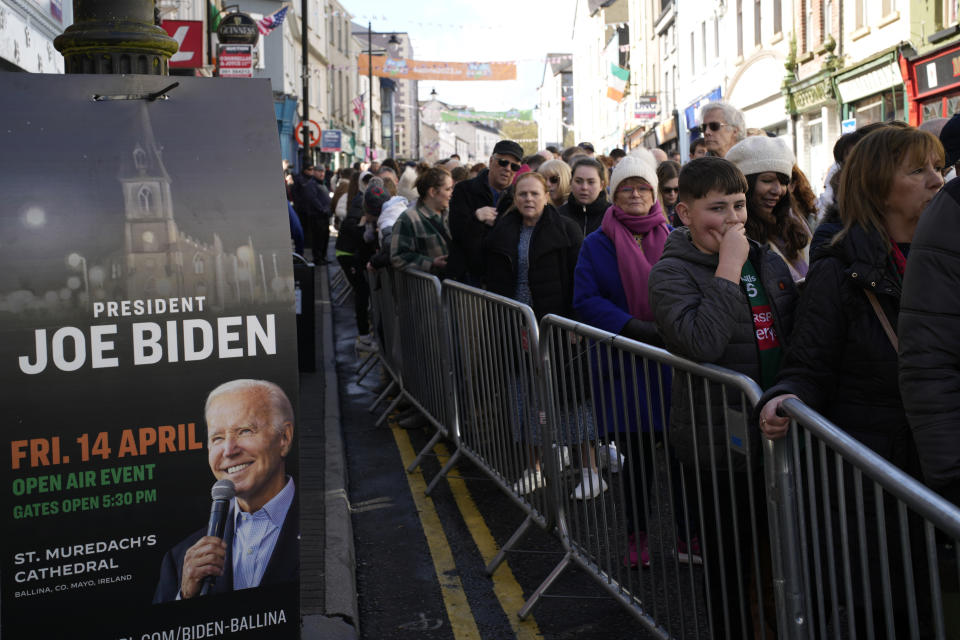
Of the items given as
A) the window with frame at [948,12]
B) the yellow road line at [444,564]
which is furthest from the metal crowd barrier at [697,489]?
the window with frame at [948,12]

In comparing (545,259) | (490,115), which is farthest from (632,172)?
(490,115)

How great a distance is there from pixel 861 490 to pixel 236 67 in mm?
18607

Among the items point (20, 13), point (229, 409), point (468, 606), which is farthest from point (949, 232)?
point (20, 13)

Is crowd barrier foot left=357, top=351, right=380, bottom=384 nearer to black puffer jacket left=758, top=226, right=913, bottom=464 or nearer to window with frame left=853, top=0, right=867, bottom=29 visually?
black puffer jacket left=758, top=226, right=913, bottom=464

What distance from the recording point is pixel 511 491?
539 centimetres

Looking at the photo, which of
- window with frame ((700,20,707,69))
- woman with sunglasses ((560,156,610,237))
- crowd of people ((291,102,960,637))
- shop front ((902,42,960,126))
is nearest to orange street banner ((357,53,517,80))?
window with frame ((700,20,707,69))

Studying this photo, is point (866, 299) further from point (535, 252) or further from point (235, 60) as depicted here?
point (235, 60)

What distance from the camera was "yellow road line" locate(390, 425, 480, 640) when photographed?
4535 mm

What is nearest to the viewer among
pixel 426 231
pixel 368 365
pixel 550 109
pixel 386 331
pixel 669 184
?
pixel 669 184

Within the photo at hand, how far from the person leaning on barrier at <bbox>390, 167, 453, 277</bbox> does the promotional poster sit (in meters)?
4.46

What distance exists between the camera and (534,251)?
6371 millimetres

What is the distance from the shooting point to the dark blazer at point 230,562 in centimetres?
332

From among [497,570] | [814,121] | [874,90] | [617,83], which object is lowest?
[497,570]

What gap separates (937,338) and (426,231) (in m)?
5.91
